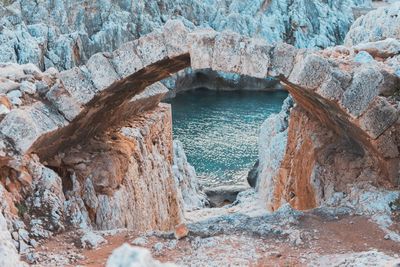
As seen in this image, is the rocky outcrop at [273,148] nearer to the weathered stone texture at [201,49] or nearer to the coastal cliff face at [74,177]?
the coastal cliff face at [74,177]

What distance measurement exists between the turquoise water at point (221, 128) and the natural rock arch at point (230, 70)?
56.3 ft

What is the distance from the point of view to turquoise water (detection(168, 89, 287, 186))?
28234 millimetres

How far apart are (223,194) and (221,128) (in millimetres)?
11668

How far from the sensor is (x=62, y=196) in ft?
28.6

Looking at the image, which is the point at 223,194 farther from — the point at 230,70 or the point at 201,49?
the point at 201,49

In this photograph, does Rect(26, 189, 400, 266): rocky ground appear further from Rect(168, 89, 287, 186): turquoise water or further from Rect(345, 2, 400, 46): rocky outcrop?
Rect(168, 89, 287, 186): turquoise water

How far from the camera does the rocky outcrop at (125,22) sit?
40625 mm

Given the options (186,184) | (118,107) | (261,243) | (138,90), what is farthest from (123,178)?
(186,184)

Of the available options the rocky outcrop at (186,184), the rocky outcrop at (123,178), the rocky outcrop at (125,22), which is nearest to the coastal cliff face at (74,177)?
the rocky outcrop at (123,178)

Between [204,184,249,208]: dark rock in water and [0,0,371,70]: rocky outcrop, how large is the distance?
20.8 metres

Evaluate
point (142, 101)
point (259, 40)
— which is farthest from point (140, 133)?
point (259, 40)

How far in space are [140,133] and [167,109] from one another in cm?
364

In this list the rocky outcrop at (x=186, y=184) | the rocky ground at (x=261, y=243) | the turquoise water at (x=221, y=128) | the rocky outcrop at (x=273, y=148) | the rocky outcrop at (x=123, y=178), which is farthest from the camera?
the turquoise water at (x=221, y=128)

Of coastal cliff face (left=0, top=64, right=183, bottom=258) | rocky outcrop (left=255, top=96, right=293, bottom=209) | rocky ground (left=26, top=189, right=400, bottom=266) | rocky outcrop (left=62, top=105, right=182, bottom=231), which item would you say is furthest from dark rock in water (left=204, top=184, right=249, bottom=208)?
rocky ground (left=26, top=189, right=400, bottom=266)
